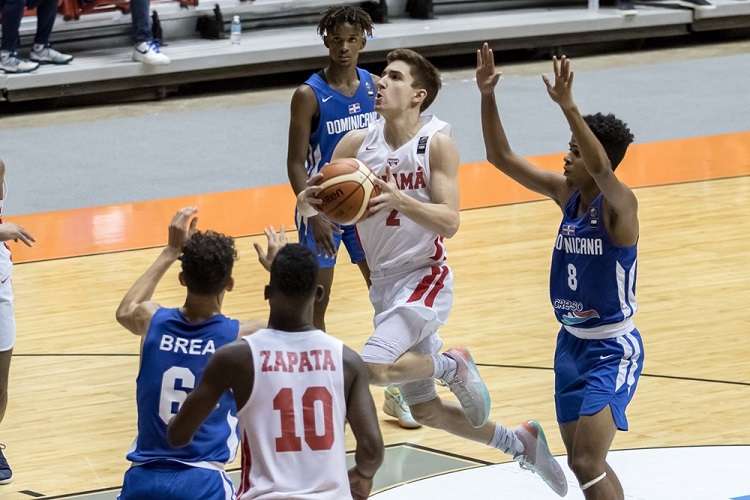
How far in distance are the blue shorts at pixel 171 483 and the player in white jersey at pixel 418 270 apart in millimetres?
1570

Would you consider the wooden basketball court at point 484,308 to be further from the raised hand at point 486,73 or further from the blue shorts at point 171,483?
the blue shorts at point 171,483

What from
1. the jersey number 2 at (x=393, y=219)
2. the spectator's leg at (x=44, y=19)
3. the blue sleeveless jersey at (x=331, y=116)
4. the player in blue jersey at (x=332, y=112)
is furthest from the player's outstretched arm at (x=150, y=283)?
the spectator's leg at (x=44, y=19)

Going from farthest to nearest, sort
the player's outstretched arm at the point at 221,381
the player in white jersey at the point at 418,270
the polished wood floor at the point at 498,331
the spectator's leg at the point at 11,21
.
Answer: the spectator's leg at the point at 11,21 < the polished wood floor at the point at 498,331 < the player in white jersey at the point at 418,270 < the player's outstretched arm at the point at 221,381

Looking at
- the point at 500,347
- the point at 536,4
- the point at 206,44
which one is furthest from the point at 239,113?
the point at 500,347

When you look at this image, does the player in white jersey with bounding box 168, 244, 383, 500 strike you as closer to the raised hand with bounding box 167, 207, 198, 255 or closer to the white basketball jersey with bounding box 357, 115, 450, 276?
the raised hand with bounding box 167, 207, 198, 255

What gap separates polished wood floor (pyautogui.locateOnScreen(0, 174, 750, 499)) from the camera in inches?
276

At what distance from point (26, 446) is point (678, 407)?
10.2 ft

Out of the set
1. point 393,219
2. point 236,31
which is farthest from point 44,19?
point 393,219

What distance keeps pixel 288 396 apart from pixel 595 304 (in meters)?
1.78

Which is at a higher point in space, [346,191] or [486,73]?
[486,73]

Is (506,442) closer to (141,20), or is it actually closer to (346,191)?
(346,191)

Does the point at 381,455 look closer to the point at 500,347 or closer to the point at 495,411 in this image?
the point at 495,411

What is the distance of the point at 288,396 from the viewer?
4156mm

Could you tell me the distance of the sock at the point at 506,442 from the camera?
20.5 feet
